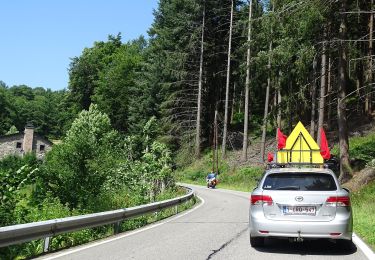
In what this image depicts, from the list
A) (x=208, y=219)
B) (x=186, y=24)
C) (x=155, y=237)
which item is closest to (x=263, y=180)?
(x=155, y=237)

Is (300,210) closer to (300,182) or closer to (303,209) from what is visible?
(303,209)

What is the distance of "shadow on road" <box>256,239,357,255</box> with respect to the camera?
29.8 ft

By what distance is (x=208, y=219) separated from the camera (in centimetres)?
1534

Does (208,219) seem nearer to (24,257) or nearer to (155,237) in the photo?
(155,237)

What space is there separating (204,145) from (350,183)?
122 ft

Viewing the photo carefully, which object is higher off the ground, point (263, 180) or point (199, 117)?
point (199, 117)

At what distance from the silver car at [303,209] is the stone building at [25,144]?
69.9 metres

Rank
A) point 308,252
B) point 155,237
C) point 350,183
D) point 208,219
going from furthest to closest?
point 350,183 → point 208,219 → point 155,237 → point 308,252

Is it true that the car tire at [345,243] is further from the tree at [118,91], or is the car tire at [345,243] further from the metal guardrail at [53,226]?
the tree at [118,91]

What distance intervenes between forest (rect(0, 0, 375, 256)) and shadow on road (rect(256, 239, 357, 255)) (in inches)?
204

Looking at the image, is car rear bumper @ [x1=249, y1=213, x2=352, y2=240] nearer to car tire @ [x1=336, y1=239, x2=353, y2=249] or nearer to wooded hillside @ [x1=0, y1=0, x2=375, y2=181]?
car tire @ [x1=336, y1=239, x2=353, y2=249]

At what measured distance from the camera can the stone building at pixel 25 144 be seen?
248 feet

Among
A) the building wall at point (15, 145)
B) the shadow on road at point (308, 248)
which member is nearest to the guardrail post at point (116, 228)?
the shadow on road at point (308, 248)

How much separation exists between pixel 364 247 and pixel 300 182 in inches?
78.9
